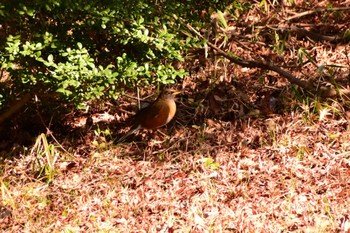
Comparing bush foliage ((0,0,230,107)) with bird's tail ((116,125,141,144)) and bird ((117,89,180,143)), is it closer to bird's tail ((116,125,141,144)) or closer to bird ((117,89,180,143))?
bird ((117,89,180,143))

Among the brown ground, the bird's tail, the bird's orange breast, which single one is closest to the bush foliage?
the bird's orange breast

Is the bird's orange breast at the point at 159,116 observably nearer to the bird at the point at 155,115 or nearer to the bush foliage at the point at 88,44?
the bird at the point at 155,115

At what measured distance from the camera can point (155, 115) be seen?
21.6ft

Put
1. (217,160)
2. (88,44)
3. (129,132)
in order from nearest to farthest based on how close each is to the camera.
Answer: (88,44)
(217,160)
(129,132)

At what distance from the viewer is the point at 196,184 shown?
5867 mm

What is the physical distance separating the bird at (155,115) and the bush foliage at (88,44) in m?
0.45

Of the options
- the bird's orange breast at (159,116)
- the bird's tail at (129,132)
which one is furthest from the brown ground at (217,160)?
the bird's orange breast at (159,116)

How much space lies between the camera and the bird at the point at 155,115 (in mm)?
6586

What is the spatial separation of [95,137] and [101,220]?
1370mm

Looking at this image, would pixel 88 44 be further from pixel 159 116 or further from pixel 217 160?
pixel 217 160

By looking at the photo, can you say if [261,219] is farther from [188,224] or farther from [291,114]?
[291,114]

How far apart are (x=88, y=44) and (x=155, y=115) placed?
1053mm

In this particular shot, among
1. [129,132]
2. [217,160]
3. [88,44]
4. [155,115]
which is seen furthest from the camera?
[129,132]

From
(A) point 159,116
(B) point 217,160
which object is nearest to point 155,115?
(A) point 159,116
